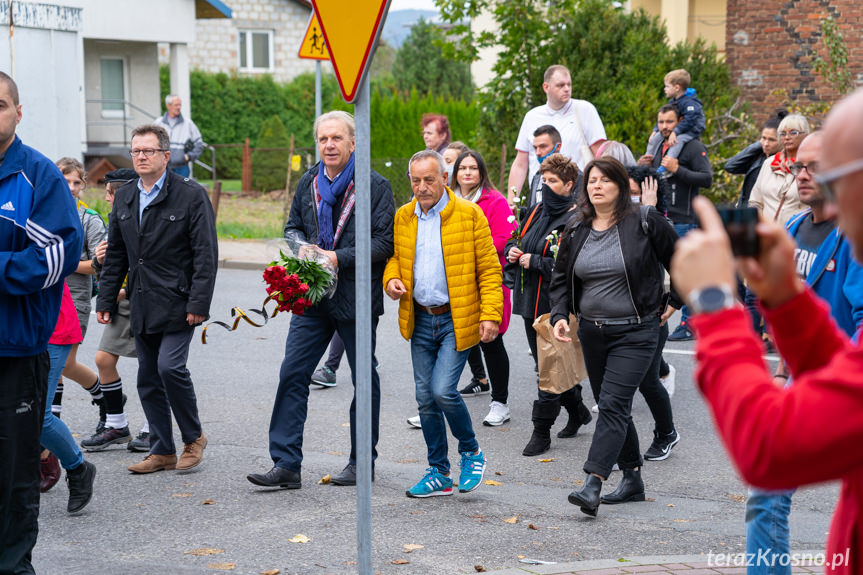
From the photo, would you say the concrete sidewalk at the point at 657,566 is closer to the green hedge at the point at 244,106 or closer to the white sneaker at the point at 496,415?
the white sneaker at the point at 496,415

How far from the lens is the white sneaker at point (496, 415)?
25.1 ft

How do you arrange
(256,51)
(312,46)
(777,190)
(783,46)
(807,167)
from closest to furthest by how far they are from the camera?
1. (807,167)
2. (777,190)
3. (312,46)
4. (783,46)
5. (256,51)

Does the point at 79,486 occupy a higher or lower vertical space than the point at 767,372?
lower

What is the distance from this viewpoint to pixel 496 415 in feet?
25.2

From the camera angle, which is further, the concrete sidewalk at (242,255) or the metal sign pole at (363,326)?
the concrete sidewalk at (242,255)

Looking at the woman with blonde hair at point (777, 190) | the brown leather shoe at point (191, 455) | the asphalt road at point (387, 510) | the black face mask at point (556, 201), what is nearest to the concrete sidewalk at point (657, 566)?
the asphalt road at point (387, 510)

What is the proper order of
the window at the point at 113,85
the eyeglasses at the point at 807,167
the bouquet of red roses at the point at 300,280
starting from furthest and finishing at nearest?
the window at the point at 113,85, the bouquet of red roses at the point at 300,280, the eyeglasses at the point at 807,167

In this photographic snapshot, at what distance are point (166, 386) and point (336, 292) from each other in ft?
3.98

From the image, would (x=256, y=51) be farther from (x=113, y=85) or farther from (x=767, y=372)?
(x=767, y=372)

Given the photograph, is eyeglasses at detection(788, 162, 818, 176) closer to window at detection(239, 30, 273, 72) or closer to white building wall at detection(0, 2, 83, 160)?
white building wall at detection(0, 2, 83, 160)

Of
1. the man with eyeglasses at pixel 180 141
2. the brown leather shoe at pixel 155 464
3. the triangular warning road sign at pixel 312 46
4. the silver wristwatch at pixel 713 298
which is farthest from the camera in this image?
the man with eyeglasses at pixel 180 141

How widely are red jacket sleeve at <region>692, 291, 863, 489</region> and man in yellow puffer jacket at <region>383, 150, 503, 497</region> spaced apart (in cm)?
400

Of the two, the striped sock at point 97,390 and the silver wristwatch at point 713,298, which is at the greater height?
the silver wristwatch at point 713,298

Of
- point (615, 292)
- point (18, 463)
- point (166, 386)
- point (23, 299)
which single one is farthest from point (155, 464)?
point (615, 292)
